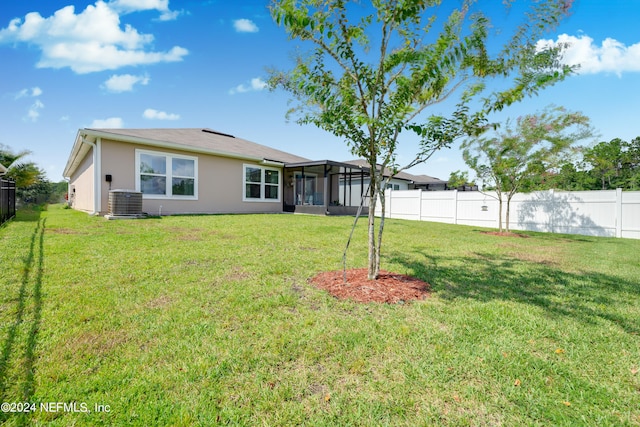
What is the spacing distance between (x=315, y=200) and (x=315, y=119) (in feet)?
43.6

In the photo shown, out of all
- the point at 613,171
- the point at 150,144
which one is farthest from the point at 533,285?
the point at 613,171

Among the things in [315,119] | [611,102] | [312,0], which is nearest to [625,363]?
[315,119]

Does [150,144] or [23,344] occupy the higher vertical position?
[150,144]

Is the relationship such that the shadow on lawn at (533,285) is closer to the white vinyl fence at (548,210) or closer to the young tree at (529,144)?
the young tree at (529,144)

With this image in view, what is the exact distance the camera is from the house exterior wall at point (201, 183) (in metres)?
10.3

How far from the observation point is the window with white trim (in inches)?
557

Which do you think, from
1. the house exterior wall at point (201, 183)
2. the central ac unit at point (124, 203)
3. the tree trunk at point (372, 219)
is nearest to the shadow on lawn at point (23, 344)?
the tree trunk at point (372, 219)

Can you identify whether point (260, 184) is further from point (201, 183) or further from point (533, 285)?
point (533, 285)

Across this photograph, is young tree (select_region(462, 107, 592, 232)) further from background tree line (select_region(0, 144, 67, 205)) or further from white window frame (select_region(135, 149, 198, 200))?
background tree line (select_region(0, 144, 67, 205))

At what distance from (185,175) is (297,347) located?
37.3ft

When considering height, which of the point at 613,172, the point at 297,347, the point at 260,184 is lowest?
the point at 297,347

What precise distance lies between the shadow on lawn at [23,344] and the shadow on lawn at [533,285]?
12.1 ft

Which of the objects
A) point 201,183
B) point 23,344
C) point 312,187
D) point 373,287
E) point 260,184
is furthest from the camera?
point 312,187

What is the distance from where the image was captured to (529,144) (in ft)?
31.0
